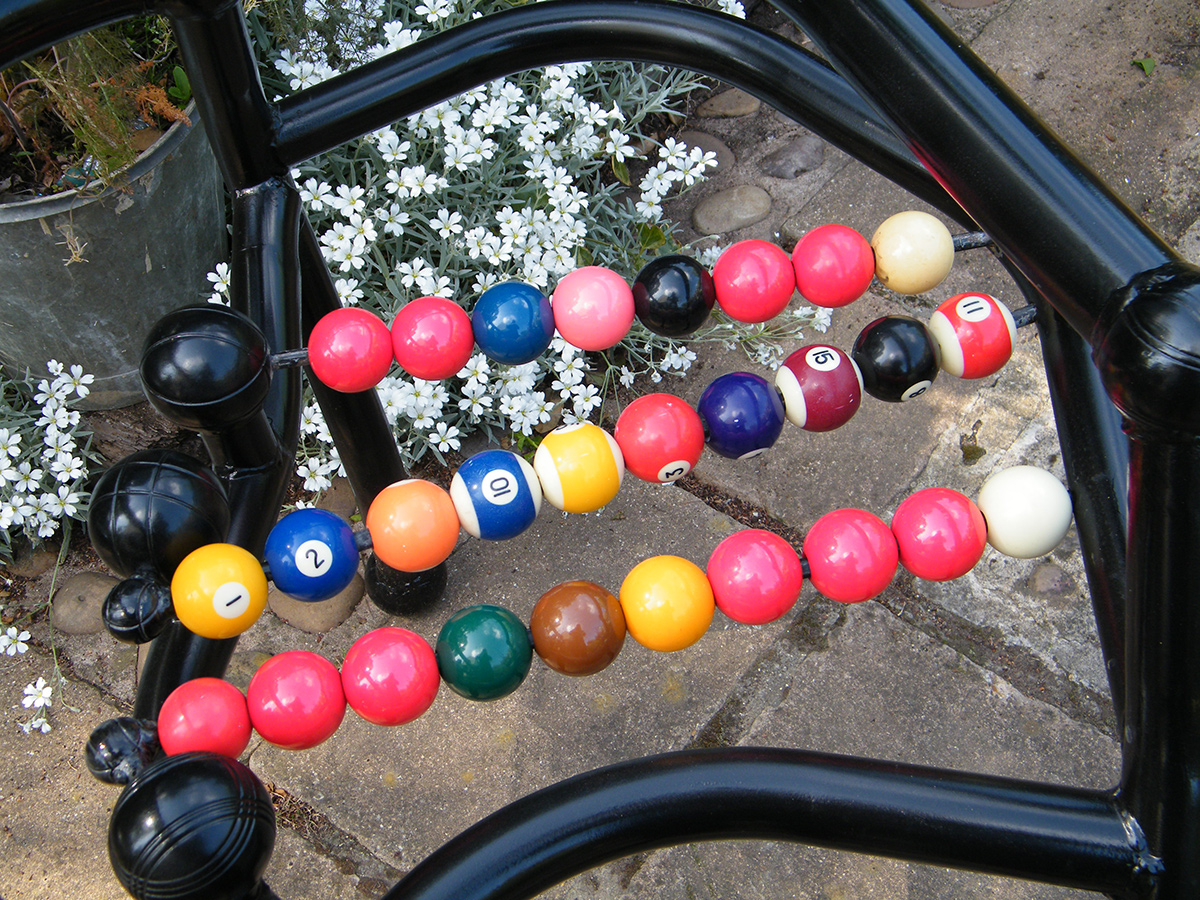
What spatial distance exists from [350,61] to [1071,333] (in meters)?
2.09

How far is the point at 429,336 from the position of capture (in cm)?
112

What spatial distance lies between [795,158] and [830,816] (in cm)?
243

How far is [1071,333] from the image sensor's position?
1.05 metres

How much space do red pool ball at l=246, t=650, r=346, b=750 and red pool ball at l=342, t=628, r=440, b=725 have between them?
2 cm

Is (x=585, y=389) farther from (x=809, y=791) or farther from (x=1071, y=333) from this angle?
(x=809, y=791)

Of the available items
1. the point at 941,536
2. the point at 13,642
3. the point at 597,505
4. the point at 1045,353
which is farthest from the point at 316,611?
the point at 1045,353

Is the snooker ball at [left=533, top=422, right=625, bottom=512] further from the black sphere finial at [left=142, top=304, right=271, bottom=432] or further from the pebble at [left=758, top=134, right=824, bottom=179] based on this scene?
the pebble at [left=758, top=134, right=824, bottom=179]

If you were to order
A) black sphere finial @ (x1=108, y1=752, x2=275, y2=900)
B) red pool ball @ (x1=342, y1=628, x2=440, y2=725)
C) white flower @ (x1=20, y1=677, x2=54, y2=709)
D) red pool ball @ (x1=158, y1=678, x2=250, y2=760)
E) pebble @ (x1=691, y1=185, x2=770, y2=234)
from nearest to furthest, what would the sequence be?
black sphere finial @ (x1=108, y1=752, x2=275, y2=900), red pool ball @ (x1=158, y1=678, x2=250, y2=760), red pool ball @ (x1=342, y1=628, x2=440, y2=725), white flower @ (x1=20, y1=677, x2=54, y2=709), pebble @ (x1=691, y1=185, x2=770, y2=234)

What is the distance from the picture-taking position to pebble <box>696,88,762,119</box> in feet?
9.84

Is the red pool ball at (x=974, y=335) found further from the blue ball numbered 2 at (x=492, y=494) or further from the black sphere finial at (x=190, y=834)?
the black sphere finial at (x=190, y=834)

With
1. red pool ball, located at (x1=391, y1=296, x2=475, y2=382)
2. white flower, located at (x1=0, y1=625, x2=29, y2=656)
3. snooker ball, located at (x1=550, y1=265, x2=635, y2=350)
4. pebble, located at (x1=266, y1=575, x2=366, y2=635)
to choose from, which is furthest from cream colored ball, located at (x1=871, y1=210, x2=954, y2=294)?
white flower, located at (x1=0, y1=625, x2=29, y2=656)

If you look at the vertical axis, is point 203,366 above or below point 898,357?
above

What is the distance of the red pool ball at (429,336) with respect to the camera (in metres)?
1.12

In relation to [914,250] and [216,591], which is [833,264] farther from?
[216,591]
